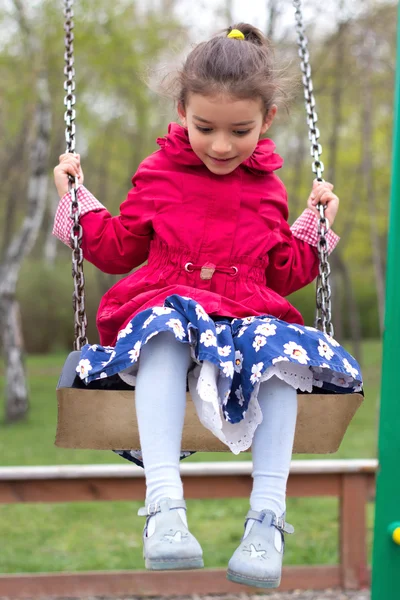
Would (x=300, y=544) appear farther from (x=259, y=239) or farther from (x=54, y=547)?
(x=259, y=239)

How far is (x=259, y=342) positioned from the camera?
208cm

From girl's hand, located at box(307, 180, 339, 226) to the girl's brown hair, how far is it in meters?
0.28

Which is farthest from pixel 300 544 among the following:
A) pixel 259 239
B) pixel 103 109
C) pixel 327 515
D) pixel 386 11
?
pixel 103 109

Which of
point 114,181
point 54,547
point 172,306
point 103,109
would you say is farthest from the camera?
point 114,181

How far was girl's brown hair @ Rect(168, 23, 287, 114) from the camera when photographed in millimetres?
2148

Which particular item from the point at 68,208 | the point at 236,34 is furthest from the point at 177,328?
the point at 236,34

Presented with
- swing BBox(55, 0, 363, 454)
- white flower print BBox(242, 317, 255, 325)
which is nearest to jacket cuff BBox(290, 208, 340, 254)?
swing BBox(55, 0, 363, 454)

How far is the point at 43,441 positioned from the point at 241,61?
825 cm

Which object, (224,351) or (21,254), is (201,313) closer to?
(224,351)

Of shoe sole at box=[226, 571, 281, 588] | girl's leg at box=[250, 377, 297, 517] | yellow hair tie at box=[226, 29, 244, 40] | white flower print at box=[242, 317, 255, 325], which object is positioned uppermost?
yellow hair tie at box=[226, 29, 244, 40]

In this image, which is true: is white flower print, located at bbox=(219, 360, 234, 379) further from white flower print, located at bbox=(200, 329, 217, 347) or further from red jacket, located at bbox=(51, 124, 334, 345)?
red jacket, located at bbox=(51, 124, 334, 345)

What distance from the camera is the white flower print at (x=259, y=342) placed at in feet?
6.78

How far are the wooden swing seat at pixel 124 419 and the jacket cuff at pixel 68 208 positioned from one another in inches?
18.1

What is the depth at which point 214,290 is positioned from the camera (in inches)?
90.6
